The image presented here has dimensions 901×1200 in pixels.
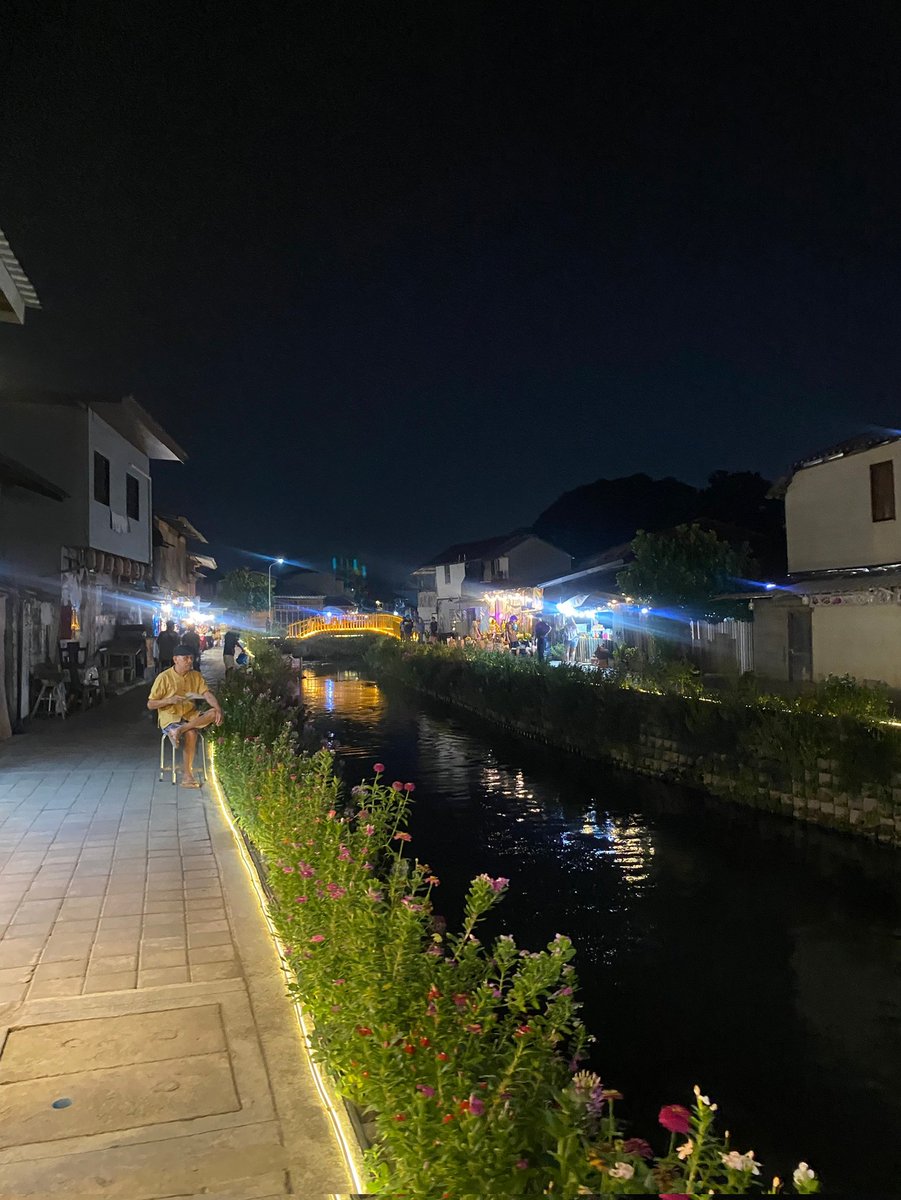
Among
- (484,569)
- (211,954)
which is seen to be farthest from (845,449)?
(484,569)

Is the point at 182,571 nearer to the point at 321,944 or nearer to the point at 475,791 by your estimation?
the point at 475,791

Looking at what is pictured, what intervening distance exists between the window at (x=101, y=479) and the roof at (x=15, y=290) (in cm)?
1361

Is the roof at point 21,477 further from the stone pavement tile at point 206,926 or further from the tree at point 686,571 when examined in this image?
the tree at point 686,571

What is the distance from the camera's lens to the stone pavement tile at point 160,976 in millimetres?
5113

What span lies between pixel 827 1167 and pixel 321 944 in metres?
4.00

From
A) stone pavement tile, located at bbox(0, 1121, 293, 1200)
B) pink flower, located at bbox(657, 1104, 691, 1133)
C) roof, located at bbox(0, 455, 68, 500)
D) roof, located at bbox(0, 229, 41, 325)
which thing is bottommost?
stone pavement tile, located at bbox(0, 1121, 293, 1200)

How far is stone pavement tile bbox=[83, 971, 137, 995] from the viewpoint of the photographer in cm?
504

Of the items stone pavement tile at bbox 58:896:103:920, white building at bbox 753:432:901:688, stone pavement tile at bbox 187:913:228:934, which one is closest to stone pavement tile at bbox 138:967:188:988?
stone pavement tile at bbox 187:913:228:934

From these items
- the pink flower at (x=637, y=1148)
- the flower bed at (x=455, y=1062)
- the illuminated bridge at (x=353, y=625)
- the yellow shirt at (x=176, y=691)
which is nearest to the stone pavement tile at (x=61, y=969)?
the flower bed at (x=455, y=1062)

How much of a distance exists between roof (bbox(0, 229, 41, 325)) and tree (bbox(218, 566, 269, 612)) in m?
68.4

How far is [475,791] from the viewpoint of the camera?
58.1 feet

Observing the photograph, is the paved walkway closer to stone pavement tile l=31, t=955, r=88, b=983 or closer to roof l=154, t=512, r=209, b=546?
stone pavement tile l=31, t=955, r=88, b=983

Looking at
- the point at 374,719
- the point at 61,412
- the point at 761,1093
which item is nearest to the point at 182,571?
the point at 374,719

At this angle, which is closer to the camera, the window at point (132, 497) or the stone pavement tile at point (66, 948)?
the stone pavement tile at point (66, 948)
